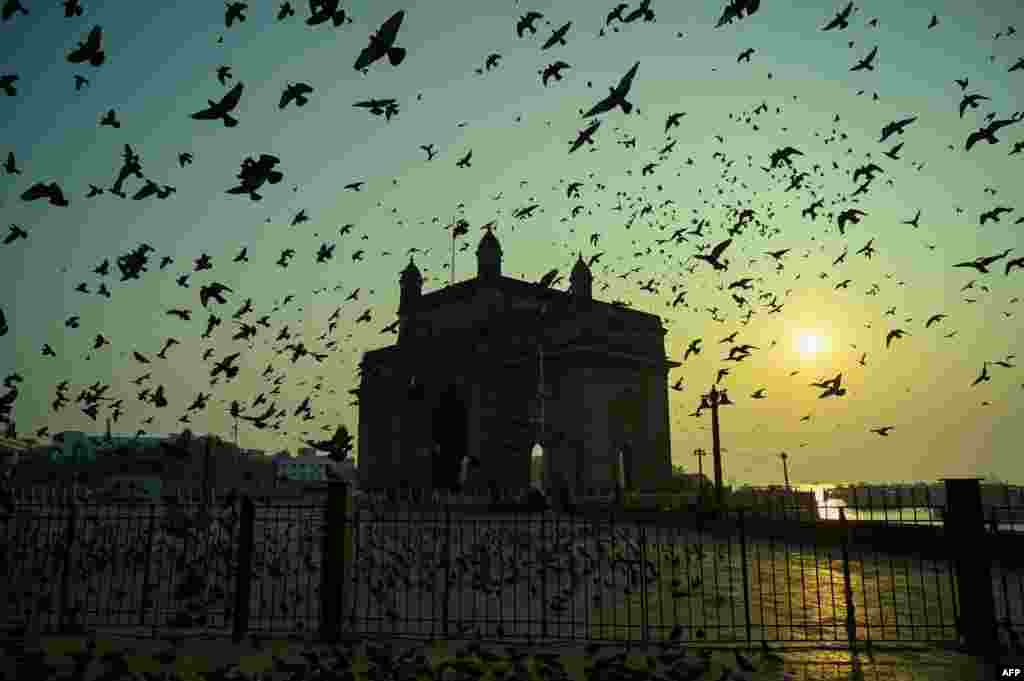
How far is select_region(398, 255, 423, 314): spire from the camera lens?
214 ft

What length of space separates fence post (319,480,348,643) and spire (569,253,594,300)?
46.8m

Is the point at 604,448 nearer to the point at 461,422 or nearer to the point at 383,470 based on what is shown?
the point at 461,422

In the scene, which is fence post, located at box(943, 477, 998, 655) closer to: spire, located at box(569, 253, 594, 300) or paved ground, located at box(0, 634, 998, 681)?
paved ground, located at box(0, 634, 998, 681)

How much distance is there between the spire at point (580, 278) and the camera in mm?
56562

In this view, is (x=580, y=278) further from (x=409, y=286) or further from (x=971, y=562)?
(x=971, y=562)

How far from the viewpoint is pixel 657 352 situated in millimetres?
51250

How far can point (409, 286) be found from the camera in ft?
217

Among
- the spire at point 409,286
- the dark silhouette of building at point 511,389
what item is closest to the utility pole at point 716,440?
the dark silhouette of building at point 511,389

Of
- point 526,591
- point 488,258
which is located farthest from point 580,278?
point 526,591

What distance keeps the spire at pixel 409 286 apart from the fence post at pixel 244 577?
54.8m

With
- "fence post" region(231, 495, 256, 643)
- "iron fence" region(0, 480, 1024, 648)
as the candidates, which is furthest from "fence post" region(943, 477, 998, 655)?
"fence post" region(231, 495, 256, 643)

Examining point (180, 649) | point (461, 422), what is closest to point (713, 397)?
point (461, 422)

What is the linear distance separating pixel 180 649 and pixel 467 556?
1174 cm

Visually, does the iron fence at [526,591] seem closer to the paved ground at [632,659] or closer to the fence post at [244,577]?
the fence post at [244,577]
